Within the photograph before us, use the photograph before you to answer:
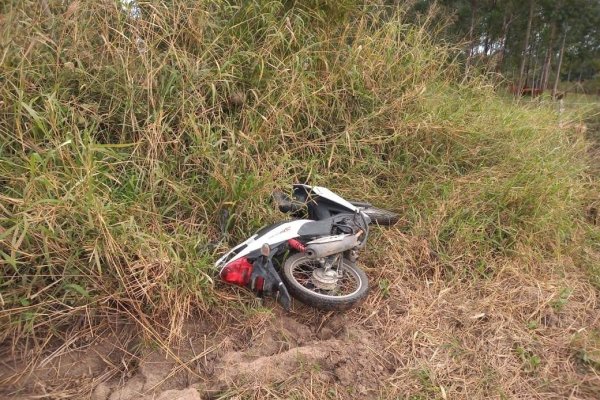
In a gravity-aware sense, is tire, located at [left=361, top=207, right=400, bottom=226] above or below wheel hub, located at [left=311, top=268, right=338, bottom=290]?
above

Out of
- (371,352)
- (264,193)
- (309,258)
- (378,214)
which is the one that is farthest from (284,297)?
(378,214)

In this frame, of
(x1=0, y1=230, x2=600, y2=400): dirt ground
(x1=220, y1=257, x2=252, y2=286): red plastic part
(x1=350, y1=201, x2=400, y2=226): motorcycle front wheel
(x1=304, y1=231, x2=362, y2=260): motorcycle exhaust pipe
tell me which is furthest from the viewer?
(x1=350, y1=201, x2=400, y2=226): motorcycle front wheel

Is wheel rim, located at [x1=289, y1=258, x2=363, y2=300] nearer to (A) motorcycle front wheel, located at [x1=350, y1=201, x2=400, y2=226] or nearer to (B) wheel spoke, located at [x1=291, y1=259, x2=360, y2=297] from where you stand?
(B) wheel spoke, located at [x1=291, y1=259, x2=360, y2=297]

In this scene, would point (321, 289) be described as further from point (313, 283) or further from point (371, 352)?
point (371, 352)

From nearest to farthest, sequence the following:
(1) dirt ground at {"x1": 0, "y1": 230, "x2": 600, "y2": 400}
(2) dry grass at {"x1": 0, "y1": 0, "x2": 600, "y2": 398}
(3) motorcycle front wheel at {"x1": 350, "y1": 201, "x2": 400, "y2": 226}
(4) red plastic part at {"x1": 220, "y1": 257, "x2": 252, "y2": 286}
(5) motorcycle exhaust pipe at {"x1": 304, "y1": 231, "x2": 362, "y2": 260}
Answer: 1. (1) dirt ground at {"x1": 0, "y1": 230, "x2": 600, "y2": 400}
2. (2) dry grass at {"x1": 0, "y1": 0, "x2": 600, "y2": 398}
3. (4) red plastic part at {"x1": 220, "y1": 257, "x2": 252, "y2": 286}
4. (5) motorcycle exhaust pipe at {"x1": 304, "y1": 231, "x2": 362, "y2": 260}
5. (3) motorcycle front wheel at {"x1": 350, "y1": 201, "x2": 400, "y2": 226}

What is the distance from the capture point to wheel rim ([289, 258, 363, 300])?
2234 mm

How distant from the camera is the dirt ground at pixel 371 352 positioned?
1761 mm

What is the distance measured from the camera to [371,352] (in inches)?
80.0

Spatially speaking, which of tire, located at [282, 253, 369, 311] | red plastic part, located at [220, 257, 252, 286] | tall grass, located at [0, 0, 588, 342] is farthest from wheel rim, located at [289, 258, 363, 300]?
tall grass, located at [0, 0, 588, 342]

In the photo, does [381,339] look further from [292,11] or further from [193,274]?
[292,11]

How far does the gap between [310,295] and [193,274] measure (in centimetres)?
59

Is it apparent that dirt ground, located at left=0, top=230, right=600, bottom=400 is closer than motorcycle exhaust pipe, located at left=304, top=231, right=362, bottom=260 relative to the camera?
Yes

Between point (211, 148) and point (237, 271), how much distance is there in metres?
0.82

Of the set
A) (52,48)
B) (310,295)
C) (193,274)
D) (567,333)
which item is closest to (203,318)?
(193,274)
